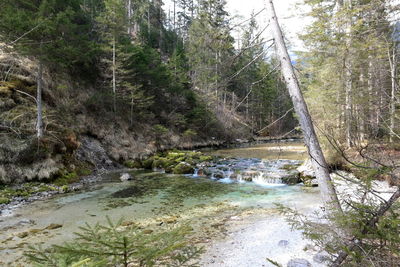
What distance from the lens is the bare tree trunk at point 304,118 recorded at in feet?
12.4

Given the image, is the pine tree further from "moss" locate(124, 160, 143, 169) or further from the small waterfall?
the small waterfall

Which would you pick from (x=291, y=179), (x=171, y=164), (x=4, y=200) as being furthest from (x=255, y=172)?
(x=4, y=200)

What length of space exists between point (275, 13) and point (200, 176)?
34.6 feet

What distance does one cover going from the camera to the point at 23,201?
8.57 m

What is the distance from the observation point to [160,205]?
8484mm

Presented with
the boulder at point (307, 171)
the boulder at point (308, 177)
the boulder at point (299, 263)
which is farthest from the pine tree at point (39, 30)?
the boulder at point (307, 171)

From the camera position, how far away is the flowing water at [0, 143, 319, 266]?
19.9 feet

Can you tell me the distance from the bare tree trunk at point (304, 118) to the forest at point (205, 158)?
22mm

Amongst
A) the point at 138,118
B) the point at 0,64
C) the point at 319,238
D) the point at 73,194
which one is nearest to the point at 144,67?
the point at 138,118

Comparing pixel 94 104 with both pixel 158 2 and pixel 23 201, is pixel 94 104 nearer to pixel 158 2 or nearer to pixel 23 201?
pixel 23 201

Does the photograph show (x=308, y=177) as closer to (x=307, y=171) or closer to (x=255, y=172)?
(x=307, y=171)

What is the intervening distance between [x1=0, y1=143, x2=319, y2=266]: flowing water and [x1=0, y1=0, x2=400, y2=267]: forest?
70 mm

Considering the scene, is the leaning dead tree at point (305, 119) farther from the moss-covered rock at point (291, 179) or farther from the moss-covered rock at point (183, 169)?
the moss-covered rock at point (183, 169)

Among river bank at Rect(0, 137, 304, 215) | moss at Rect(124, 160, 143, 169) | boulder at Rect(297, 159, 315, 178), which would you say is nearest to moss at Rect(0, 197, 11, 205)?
river bank at Rect(0, 137, 304, 215)
